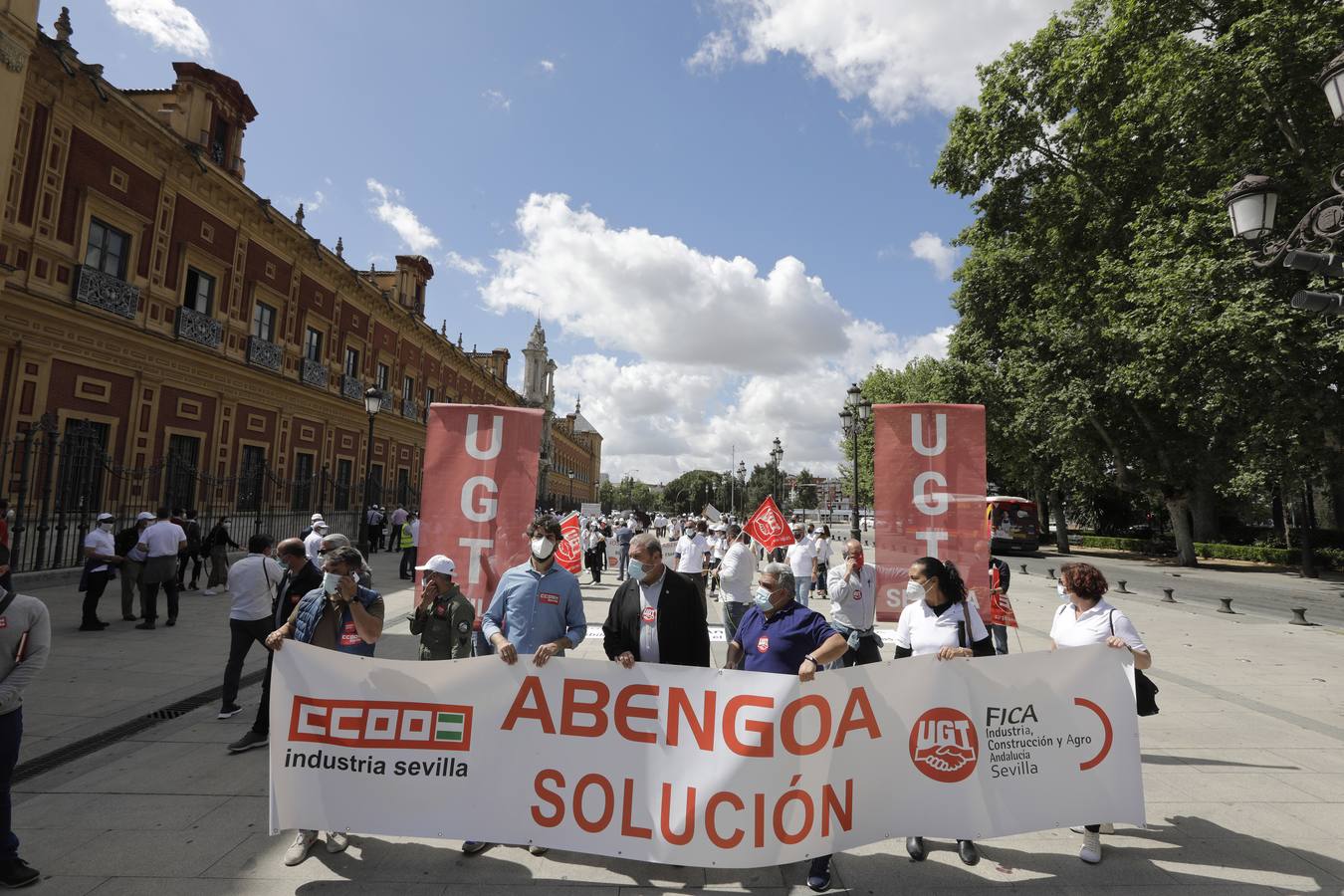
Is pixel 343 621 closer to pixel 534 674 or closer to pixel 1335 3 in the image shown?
pixel 534 674

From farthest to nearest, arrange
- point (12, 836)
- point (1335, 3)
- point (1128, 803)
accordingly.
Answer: point (1335, 3)
point (1128, 803)
point (12, 836)

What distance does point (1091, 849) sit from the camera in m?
3.92

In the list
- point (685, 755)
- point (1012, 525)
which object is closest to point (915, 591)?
point (685, 755)

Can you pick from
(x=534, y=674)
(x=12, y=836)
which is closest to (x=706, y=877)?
(x=534, y=674)

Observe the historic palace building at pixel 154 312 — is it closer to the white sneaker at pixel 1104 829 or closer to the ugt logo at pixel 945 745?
the ugt logo at pixel 945 745

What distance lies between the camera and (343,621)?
466cm

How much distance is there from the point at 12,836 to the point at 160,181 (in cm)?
1981

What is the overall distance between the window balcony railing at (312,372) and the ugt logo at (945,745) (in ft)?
84.6

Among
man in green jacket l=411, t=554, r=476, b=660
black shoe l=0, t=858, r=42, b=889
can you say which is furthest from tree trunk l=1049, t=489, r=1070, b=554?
black shoe l=0, t=858, r=42, b=889

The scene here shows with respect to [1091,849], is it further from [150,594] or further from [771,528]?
[150,594]

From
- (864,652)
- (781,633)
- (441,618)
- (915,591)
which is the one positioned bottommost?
(864,652)

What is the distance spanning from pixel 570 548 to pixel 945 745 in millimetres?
10739

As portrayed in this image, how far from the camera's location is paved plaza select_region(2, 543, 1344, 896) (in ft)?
11.9

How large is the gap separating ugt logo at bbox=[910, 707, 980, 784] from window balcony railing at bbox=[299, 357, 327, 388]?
25.8 metres
